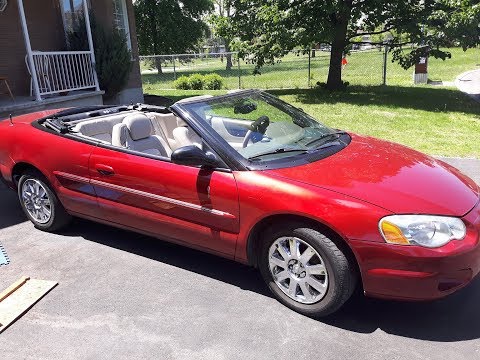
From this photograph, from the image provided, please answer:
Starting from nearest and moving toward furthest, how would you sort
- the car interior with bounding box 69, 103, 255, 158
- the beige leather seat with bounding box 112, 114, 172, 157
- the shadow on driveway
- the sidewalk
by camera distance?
the shadow on driveway, the car interior with bounding box 69, 103, 255, 158, the beige leather seat with bounding box 112, 114, 172, 157, the sidewalk

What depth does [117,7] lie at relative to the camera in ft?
46.6

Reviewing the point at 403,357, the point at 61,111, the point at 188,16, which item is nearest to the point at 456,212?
the point at 403,357

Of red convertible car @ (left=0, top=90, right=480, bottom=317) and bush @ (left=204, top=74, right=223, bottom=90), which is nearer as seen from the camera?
red convertible car @ (left=0, top=90, right=480, bottom=317)

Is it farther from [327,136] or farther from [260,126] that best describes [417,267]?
[260,126]

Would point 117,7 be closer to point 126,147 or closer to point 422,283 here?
point 126,147

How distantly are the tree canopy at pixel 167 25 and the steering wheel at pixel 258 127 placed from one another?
38.5 meters

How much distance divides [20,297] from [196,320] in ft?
4.60

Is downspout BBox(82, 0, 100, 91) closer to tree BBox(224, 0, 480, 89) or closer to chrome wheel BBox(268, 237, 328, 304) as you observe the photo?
tree BBox(224, 0, 480, 89)

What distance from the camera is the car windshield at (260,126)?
3520mm

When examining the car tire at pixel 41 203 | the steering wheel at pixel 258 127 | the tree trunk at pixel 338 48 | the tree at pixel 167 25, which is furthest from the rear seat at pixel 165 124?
the tree at pixel 167 25

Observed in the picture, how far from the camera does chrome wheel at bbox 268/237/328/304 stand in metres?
3.00

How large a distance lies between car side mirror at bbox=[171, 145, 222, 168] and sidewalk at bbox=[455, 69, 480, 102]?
1263 centimetres

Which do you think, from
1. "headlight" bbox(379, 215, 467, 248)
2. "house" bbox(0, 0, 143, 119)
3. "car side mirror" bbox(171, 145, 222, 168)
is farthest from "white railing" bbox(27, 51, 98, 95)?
"headlight" bbox(379, 215, 467, 248)

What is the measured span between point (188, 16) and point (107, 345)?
1665 inches
